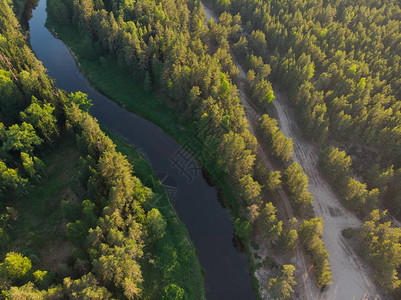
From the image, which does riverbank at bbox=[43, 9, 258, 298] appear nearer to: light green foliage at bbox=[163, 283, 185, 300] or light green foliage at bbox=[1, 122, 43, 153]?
light green foliage at bbox=[163, 283, 185, 300]

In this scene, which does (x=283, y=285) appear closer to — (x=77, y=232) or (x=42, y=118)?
(x=77, y=232)

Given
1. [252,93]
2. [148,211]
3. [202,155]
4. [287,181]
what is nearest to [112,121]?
[202,155]

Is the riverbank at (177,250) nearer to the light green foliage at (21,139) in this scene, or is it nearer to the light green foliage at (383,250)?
the light green foliage at (21,139)

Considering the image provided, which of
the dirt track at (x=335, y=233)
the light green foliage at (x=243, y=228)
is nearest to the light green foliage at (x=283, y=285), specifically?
the light green foliage at (x=243, y=228)

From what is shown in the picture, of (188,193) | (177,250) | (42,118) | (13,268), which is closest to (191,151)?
(188,193)

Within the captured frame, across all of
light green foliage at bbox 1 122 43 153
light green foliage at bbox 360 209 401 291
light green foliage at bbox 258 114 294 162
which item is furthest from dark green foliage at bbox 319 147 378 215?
light green foliage at bbox 1 122 43 153

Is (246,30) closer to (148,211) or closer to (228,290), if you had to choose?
(148,211)
